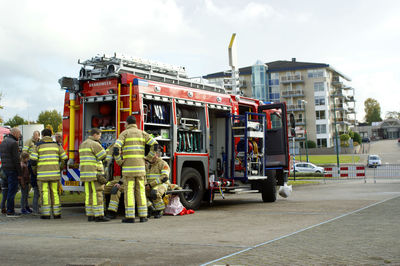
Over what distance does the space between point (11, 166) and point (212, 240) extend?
19.0 ft

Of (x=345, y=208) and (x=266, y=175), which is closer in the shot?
(x=345, y=208)

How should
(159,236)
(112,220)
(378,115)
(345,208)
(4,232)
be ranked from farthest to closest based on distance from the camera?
(378,115) → (345,208) → (112,220) → (4,232) → (159,236)

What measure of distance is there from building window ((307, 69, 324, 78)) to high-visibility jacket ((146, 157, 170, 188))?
245ft

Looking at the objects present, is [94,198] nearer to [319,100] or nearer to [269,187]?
[269,187]

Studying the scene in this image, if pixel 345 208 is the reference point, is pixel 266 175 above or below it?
above

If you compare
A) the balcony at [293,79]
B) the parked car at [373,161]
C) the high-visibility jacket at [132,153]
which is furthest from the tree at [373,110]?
the high-visibility jacket at [132,153]

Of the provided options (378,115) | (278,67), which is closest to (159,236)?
(278,67)

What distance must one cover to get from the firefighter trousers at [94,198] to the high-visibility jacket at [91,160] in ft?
0.48

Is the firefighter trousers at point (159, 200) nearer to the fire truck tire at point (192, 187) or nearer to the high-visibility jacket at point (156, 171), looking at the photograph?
the high-visibility jacket at point (156, 171)

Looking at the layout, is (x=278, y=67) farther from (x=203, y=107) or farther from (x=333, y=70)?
(x=203, y=107)

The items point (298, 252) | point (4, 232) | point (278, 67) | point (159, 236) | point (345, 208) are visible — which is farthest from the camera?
point (278, 67)

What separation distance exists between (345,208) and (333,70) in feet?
252

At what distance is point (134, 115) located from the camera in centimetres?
964

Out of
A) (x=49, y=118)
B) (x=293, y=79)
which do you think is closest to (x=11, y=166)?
(x=49, y=118)
